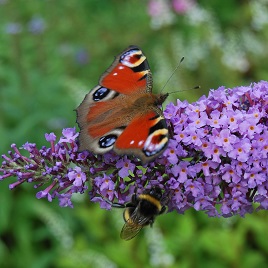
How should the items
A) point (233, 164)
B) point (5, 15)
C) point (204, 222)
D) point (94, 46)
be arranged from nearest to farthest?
1. point (233, 164)
2. point (204, 222)
3. point (5, 15)
4. point (94, 46)

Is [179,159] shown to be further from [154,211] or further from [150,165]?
[154,211]

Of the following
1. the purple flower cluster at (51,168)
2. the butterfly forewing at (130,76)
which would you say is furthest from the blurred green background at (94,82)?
the purple flower cluster at (51,168)

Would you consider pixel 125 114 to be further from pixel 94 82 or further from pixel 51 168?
pixel 94 82

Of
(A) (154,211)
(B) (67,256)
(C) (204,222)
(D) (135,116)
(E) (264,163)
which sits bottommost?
(C) (204,222)

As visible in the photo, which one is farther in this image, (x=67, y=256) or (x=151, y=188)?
(x=67, y=256)

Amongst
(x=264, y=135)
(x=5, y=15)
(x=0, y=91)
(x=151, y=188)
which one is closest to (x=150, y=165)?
(x=151, y=188)

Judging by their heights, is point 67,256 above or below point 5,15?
below

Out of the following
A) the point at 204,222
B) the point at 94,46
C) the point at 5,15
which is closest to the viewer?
the point at 204,222
